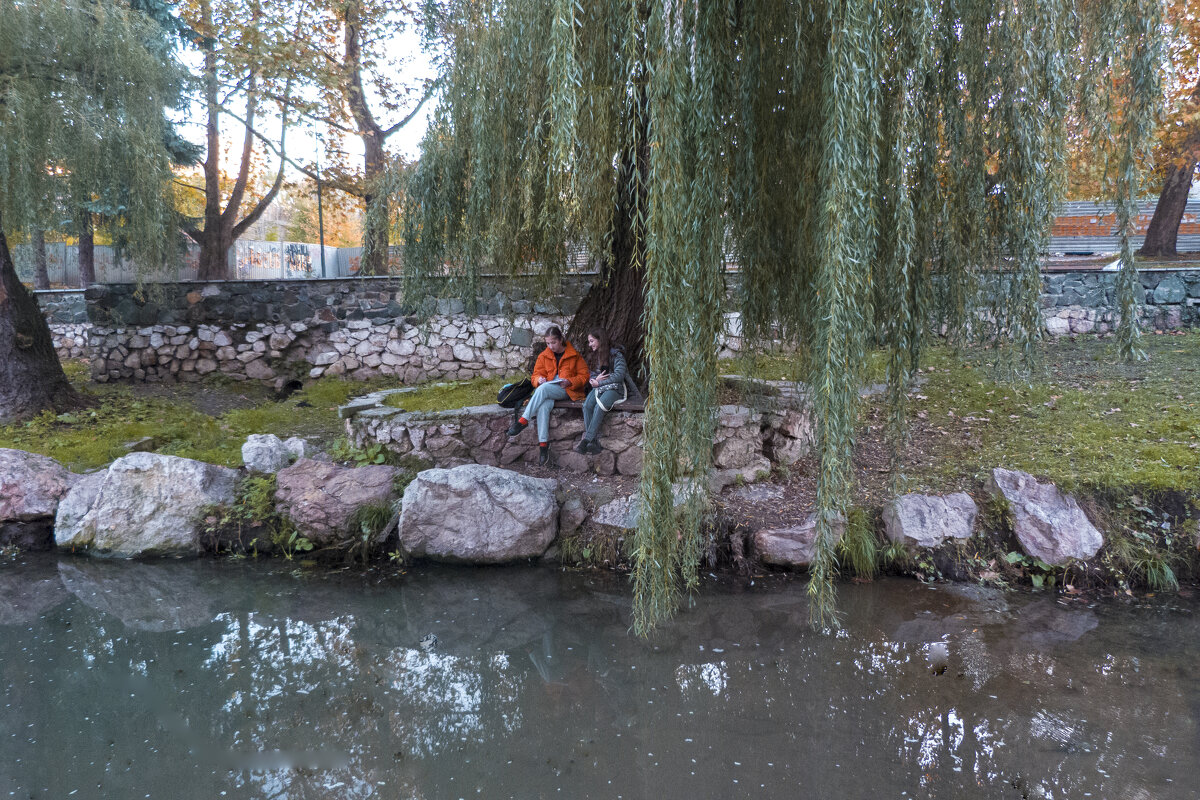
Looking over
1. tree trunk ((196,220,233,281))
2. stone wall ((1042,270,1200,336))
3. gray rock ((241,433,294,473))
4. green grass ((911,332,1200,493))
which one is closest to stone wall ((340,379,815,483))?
gray rock ((241,433,294,473))

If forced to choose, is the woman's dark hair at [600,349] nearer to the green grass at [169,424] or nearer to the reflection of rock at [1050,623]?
the green grass at [169,424]

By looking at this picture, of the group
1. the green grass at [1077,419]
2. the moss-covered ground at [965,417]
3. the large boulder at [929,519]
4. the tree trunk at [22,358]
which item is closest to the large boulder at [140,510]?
the moss-covered ground at [965,417]

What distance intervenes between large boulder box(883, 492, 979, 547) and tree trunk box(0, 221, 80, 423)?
300 inches

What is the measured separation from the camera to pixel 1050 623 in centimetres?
387

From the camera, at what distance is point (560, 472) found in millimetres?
5457

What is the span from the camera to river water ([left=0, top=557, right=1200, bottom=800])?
8.84 feet

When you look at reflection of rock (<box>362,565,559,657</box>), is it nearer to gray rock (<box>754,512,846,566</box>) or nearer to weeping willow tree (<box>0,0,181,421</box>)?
gray rock (<box>754,512,846,566</box>)

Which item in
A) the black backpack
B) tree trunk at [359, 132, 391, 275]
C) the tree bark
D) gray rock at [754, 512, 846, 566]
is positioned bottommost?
gray rock at [754, 512, 846, 566]

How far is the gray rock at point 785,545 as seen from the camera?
4.51m

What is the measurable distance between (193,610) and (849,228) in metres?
3.97

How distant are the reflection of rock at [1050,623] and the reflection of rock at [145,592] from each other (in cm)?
430

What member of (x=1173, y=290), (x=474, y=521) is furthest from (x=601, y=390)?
(x=1173, y=290)

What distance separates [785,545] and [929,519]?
2.96 ft

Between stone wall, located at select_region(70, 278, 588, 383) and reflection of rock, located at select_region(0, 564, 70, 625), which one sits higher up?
stone wall, located at select_region(70, 278, 588, 383)
